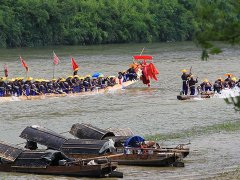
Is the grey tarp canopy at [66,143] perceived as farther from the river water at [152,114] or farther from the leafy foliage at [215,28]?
the leafy foliage at [215,28]

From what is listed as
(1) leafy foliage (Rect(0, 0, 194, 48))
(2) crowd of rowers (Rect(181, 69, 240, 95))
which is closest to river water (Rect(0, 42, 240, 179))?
(2) crowd of rowers (Rect(181, 69, 240, 95))

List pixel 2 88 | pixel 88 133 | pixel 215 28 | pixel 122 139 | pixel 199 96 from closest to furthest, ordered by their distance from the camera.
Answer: pixel 215 28 < pixel 122 139 < pixel 88 133 < pixel 199 96 < pixel 2 88

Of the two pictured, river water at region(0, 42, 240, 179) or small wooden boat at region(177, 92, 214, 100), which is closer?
river water at region(0, 42, 240, 179)

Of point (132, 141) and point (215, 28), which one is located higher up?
point (215, 28)

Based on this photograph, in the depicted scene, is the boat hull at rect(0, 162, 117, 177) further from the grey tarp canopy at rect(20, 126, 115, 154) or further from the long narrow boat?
the long narrow boat

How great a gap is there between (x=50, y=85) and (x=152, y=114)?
9.23 m

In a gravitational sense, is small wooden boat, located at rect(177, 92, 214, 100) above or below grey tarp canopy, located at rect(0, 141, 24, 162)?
below

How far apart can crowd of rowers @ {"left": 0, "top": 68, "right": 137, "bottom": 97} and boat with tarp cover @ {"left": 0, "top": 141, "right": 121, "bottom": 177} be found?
19276 mm

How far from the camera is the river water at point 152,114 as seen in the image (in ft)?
77.1

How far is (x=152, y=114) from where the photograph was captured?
116 ft

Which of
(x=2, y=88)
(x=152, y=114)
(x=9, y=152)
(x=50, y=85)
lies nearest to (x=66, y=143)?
(x=9, y=152)

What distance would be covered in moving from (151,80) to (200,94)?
494 inches

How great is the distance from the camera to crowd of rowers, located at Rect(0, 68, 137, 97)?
41.4 m

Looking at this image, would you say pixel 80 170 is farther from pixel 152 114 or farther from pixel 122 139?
pixel 152 114
